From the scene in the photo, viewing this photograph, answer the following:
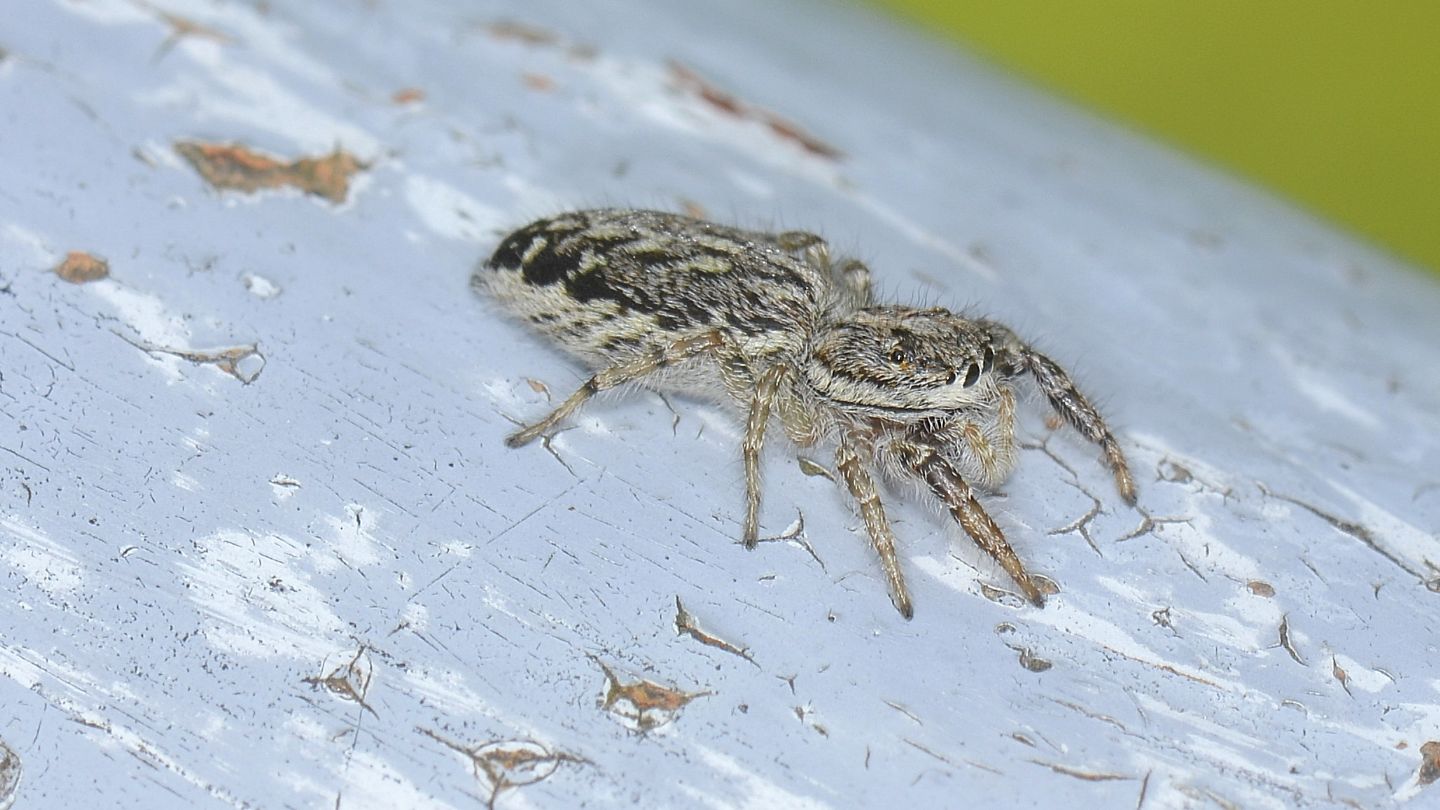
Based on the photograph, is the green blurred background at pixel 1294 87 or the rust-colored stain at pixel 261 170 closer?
the rust-colored stain at pixel 261 170

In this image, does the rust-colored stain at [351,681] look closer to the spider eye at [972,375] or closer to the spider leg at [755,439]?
the spider leg at [755,439]

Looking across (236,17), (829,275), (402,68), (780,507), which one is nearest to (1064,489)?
(780,507)

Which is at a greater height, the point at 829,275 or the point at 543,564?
the point at 829,275

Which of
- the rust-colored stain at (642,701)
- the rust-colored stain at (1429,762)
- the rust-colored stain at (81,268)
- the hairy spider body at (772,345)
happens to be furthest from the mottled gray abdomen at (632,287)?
the rust-colored stain at (1429,762)

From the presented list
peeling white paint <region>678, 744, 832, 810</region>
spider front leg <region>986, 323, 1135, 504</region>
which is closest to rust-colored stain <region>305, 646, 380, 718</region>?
peeling white paint <region>678, 744, 832, 810</region>

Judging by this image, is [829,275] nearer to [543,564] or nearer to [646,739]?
[543,564]

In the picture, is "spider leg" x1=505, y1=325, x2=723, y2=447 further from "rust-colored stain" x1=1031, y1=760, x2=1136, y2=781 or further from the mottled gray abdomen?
"rust-colored stain" x1=1031, y1=760, x2=1136, y2=781
